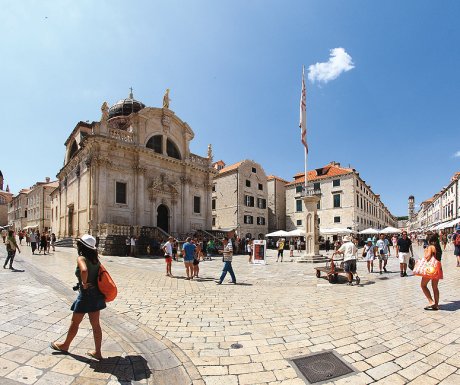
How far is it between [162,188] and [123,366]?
24339mm

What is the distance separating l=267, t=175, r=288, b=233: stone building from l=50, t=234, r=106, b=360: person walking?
4218 centimetres

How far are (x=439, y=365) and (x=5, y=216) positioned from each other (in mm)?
107238

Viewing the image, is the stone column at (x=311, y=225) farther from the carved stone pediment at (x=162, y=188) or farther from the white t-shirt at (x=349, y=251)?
the carved stone pediment at (x=162, y=188)

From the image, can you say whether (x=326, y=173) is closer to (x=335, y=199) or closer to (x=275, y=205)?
(x=335, y=199)

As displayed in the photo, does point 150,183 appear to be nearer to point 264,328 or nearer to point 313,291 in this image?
point 313,291

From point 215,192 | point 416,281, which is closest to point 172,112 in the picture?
point 215,192

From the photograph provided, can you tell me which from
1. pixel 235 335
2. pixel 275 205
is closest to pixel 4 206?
pixel 275 205

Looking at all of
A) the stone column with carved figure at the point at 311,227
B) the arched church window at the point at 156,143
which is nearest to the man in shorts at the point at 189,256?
the stone column with carved figure at the point at 311,227

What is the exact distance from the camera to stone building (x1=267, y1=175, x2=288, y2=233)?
45.0 meters

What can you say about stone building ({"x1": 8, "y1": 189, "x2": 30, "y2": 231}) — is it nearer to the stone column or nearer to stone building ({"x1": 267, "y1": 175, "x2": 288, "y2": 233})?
stone building ({"x1": 267, "y1": 175, "x2": 288, "y2": 233})

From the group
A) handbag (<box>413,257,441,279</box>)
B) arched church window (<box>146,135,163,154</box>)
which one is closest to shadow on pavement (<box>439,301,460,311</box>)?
handbag (<box>413,257,441,279</box>)

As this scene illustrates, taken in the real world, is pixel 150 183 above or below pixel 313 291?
above

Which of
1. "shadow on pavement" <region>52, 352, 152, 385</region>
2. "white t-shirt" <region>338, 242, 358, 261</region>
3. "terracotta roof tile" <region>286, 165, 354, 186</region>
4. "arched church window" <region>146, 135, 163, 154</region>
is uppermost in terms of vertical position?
"arched church window" <region>146, 135, 163, 154</region>

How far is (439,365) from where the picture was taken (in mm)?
A: 3404
